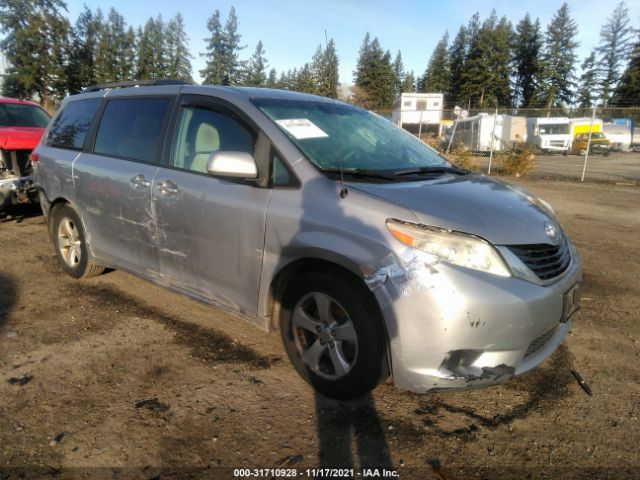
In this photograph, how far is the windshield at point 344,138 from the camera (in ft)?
9.71

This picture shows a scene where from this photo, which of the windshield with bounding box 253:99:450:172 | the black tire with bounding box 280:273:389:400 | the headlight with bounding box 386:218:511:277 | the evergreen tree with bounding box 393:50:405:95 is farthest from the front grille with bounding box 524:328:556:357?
the evergreen tree with bounding box 393:50:405:95

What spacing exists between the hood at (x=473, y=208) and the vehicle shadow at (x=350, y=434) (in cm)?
112

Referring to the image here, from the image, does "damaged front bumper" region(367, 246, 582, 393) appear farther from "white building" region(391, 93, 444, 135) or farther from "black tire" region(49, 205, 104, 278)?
"white building" region(391, 93, 444, 135)

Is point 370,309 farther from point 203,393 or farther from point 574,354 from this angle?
point 574,354

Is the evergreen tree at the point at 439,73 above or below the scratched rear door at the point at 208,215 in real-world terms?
above

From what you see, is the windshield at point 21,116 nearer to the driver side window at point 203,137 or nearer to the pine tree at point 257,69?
the driver side window at point 203,137

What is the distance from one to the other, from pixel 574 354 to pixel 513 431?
1173mm

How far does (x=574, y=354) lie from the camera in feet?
10.9

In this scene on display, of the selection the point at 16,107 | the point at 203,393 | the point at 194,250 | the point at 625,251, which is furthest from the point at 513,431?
the point at 16,107

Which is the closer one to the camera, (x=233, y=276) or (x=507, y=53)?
(x=233, y=276)

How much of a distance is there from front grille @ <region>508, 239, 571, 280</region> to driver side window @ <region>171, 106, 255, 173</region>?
1.76m

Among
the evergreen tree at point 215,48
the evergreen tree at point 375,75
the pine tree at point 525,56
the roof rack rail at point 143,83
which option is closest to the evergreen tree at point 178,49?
the evergreen tree at point 215,48

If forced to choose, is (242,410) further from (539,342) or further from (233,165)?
(539,342)

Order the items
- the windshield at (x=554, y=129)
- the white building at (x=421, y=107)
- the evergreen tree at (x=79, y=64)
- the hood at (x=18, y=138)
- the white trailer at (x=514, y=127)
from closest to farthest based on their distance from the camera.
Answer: the hood at (x=18, y=138), the white building at (x=421, y=107), the white trailer at (x=514, y=127), the windshield at (x=554, y=129), the evergreen tree at (x=79, y=64)
